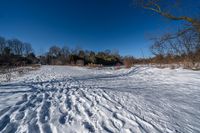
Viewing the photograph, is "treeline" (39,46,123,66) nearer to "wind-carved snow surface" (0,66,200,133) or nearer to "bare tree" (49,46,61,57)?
"bare tree" (49,46,61,57)

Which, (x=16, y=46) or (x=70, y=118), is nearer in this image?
(x=70, y=118)

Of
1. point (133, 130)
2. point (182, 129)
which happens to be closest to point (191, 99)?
point (182, 129)

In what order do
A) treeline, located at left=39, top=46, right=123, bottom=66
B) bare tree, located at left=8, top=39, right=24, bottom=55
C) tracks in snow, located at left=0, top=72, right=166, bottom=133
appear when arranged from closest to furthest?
tracks in snow, located at left=0, top=72, right=166, bottom=133 < treeline, located at left=39, top=46, right=123, bottom=66 < bare tree, located at left=8, top=39, right=24, bottom=55

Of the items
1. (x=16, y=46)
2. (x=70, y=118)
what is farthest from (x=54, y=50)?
(x=70, y=118)

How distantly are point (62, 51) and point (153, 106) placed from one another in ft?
213

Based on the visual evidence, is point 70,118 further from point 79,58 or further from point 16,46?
point 16,46

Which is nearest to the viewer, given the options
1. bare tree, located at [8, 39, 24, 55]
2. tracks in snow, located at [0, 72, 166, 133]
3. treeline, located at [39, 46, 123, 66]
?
tracks in snow, located at [0, 72, 166, 133]

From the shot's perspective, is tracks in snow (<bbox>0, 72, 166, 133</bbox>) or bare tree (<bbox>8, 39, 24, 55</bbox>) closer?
tracks in snow (<bbox>0, 72, 166, 133</bbox>)

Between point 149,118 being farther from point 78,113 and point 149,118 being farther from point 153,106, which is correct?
point 78,113

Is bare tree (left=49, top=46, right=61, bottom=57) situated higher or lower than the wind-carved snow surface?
higher

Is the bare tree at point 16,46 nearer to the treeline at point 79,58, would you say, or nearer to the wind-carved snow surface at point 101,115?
the treeline at point 79,58

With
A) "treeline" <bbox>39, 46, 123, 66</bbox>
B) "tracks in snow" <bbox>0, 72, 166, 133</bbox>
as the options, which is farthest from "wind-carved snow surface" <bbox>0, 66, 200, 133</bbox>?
"treeline" <bbox>39, 46, 123, 66</bbox>

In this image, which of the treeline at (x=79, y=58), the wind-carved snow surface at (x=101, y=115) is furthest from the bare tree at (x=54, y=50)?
the wind-carved snow surface at (x=101, y=115)

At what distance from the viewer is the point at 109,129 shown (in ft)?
6.81
